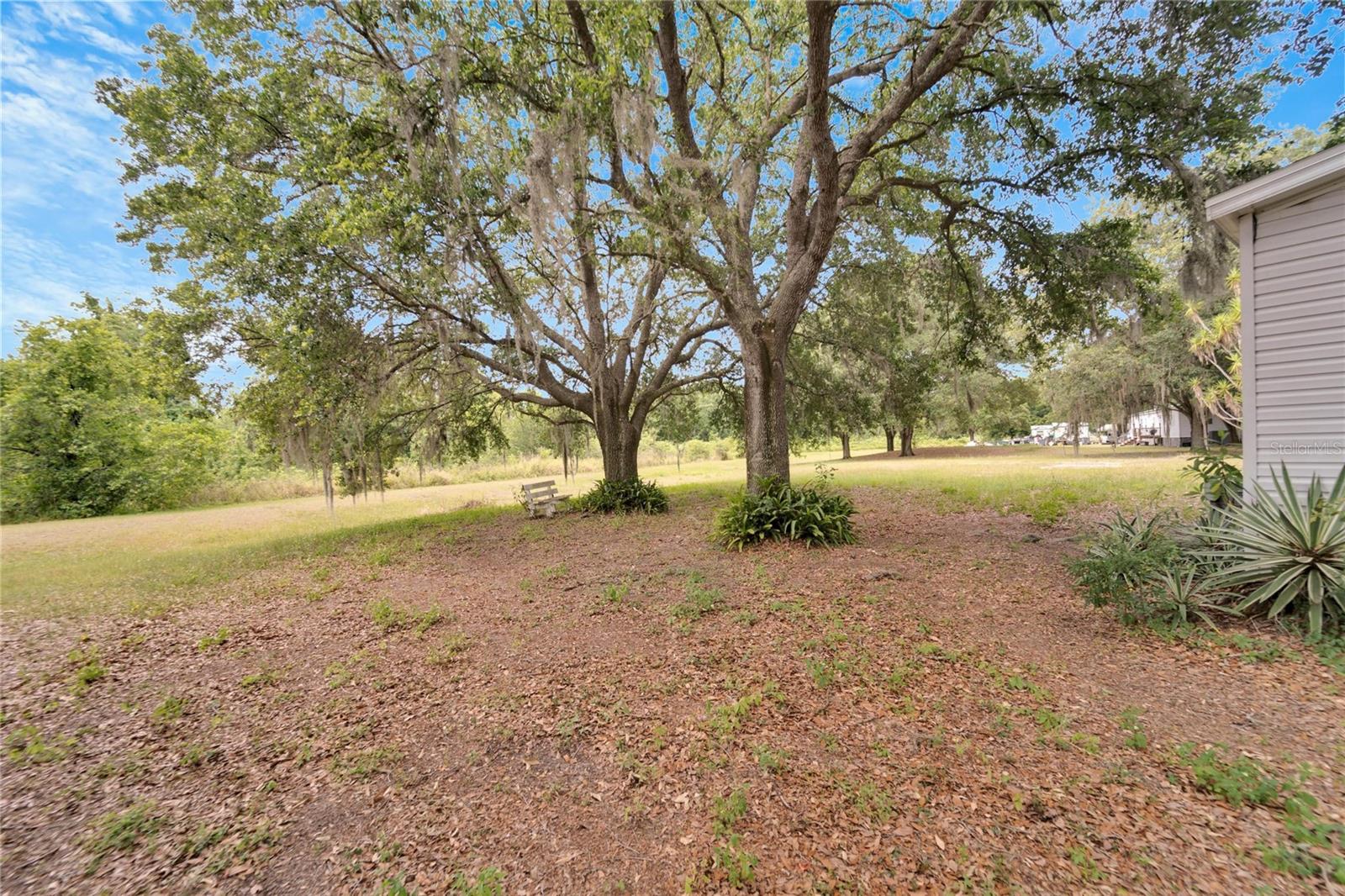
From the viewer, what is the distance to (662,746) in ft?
9.78

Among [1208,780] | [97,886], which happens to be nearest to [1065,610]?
[1208,780]

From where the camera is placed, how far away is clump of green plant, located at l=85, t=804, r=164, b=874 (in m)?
2.37

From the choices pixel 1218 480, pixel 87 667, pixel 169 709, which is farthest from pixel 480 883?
pixel 1218 480

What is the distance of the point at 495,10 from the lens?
651 cm

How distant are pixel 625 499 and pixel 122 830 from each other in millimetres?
9145

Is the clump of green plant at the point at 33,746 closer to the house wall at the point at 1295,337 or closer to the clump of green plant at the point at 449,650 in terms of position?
the clump of green plant at the point at 449,650

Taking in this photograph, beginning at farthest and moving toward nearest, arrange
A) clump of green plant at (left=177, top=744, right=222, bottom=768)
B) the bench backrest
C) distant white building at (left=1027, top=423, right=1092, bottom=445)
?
distant white building at (left=1027, top=423, right=1092, bottom=445) < the bench backrest < clump of green plant at (left=177, top=744, right=222, bottom=768)

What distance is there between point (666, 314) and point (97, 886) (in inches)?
428

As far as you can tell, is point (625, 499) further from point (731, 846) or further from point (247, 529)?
point (247, 529)

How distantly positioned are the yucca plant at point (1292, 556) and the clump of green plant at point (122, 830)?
24.0ft

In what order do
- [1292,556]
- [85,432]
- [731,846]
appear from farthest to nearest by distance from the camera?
[85,432], [1292,556], [731,846]

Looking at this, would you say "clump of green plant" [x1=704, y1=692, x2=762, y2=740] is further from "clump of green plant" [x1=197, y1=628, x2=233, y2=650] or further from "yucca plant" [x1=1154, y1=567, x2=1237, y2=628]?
"clump of green plant" [x1=197, y1=628, x2=233, y2=650]

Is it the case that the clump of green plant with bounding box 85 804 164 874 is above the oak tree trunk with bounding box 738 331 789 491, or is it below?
below

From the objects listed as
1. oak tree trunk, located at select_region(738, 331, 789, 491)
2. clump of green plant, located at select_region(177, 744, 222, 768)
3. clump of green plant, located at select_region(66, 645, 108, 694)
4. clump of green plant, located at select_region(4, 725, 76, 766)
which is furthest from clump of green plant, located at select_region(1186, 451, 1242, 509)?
clump of green plant, located at select_region(66, 645, 108, 694)
